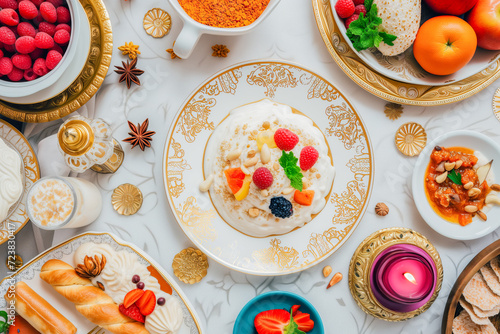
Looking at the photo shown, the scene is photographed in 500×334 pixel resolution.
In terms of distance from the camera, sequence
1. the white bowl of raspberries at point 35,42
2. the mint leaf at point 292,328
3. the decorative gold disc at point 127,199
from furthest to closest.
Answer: the decorative gold disc at point 127,199 → the mint leaf at point 292,328 → the white bowl of raspberries at point 35,42

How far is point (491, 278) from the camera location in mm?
1245

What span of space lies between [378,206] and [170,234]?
2.60 feet

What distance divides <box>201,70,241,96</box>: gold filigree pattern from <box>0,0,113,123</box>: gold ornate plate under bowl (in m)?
0.36

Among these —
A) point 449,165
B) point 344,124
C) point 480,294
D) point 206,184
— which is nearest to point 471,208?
point 449,165

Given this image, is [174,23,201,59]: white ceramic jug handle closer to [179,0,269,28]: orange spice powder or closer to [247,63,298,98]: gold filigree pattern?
[179,0,269,28]: orange spice powder

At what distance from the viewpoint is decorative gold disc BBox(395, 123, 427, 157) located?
4.28 feet

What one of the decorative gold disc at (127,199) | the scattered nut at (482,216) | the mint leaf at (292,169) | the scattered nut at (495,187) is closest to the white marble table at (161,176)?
the decorative gold disc at (127,199)

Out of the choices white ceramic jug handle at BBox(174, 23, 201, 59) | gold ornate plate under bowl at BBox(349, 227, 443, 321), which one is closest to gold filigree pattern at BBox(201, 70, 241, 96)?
white ceramic jug handle at BBox(174, 23, 201, 59)

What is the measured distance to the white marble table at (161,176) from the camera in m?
1.27

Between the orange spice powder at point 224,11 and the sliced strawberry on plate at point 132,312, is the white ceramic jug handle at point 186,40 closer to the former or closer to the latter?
the orange spice powder at point 224,11

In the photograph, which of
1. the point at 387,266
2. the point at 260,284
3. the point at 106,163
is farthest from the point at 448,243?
the point at 106,163

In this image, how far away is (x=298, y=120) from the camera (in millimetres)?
1234

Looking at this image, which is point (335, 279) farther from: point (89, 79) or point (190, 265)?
point (89, 79)

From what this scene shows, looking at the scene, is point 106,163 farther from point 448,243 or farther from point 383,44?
point 448,243
